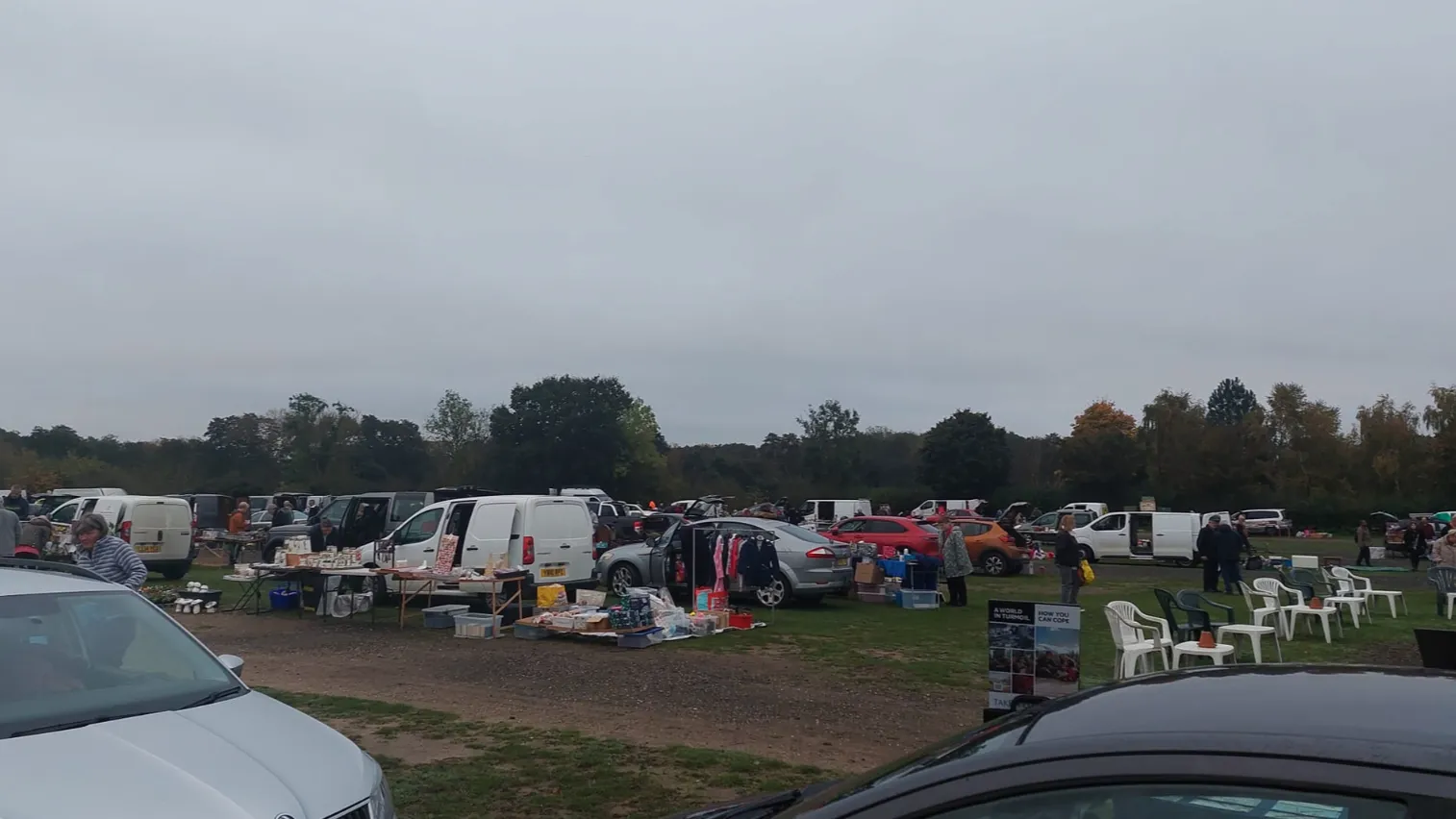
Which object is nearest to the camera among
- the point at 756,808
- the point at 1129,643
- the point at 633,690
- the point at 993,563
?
the point at 756,808

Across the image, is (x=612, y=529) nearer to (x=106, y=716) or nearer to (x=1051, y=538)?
(x=1051, y=538)

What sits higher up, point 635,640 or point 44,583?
point 44,583

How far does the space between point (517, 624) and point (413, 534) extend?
4022 mm

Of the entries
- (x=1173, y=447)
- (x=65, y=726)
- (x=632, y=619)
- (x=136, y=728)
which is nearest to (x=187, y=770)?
(x=136, y=728)

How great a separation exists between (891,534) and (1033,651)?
1573 centimetres

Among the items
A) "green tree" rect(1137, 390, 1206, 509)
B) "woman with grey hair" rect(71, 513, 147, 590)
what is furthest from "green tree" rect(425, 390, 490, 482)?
"woman with grey hair" rect(71, 513, 147, 590)

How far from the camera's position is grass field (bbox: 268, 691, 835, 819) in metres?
6.01

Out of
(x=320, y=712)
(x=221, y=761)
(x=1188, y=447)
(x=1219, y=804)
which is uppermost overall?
(x=1188, y=447)

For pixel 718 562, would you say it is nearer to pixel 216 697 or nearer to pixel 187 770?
pixel 216 697

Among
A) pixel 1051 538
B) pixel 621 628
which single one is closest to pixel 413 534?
pixel 621 628

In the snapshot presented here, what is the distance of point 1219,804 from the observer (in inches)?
68.8

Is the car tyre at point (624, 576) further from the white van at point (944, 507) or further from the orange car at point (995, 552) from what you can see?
the white van at point (944, 507)

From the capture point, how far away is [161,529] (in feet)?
69.9

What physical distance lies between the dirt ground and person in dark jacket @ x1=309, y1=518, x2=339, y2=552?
19.7ft
